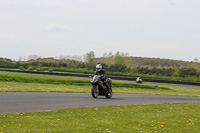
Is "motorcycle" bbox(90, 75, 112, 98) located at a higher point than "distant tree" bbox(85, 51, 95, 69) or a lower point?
lower

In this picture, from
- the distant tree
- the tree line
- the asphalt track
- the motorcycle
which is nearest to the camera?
the asphalt track

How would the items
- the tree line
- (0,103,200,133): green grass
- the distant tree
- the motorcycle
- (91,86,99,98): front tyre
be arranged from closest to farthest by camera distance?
(0,103,200,133): green grass < the motorcycle < (91,86,99,98): front tyre < the tree line < the distant tree

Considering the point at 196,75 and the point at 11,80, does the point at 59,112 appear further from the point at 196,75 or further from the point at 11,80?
the point at 196,75

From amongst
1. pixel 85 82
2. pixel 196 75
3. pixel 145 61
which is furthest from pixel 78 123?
pixel 145 61

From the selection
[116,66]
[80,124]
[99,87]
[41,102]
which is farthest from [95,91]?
[116,66]

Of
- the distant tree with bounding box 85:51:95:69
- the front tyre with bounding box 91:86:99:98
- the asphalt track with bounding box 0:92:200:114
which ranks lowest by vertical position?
the asphalt track with bounding box 0:92:200:114

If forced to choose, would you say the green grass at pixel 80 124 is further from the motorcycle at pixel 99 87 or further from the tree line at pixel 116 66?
the tree line at pixel 116 66

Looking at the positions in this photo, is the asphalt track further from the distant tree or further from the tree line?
the distant tree

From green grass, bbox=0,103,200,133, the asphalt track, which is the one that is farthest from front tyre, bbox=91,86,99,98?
green grass, bbox=0,103,200,133

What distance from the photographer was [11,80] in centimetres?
3145

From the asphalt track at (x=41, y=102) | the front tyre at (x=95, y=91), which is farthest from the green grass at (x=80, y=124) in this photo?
the front tyre at (x=95, y=91)

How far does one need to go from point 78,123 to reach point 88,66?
91.0 metres

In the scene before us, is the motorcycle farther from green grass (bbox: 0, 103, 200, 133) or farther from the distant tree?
the distant tree

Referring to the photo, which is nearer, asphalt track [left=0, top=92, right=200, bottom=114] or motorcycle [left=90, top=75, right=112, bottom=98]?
asphalt track [left=0, top=92, right=200, bottom=114]
